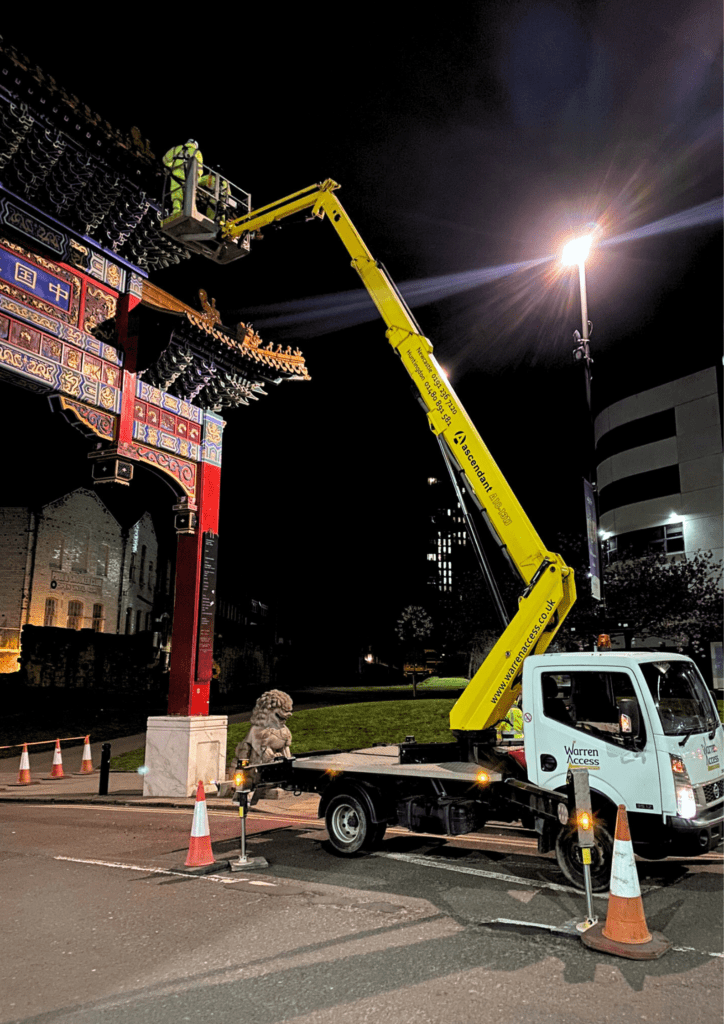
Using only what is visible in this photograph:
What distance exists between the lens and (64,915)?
20.2 ft

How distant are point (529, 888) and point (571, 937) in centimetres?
141

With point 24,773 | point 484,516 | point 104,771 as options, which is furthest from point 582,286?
point 24,773

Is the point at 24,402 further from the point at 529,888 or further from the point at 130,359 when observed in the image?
the point at 529,888

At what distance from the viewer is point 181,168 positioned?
42.3ft

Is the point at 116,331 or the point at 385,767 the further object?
the point at 116,331

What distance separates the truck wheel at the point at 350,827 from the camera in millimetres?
8141

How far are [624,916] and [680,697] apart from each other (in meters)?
2.74

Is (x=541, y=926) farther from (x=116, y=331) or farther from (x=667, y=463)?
(x=667, y=463)

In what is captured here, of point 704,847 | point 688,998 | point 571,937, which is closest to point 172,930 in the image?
point 571,937

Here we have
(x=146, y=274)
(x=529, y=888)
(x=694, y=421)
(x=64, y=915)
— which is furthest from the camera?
(x=694, y=421)

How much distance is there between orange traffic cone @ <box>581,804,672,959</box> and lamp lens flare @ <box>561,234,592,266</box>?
10930 millimetres

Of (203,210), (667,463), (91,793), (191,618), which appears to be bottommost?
(91,793)

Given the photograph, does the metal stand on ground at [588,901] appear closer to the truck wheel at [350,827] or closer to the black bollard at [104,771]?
the truck wheel at [350,827]

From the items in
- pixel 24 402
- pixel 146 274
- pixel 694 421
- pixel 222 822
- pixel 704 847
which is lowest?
pixel 222 822
